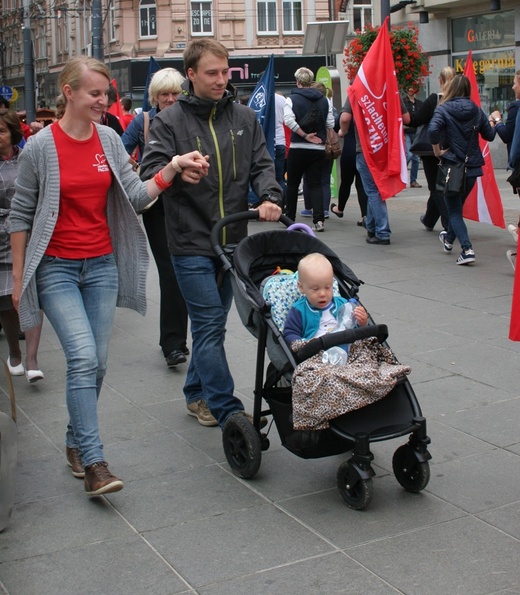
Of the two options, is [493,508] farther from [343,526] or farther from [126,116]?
[126,116]

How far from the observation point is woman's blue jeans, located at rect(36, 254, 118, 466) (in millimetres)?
4496

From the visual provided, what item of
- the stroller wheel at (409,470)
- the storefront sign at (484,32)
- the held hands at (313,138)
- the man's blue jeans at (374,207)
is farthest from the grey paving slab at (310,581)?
the storefront sign at (484,32)

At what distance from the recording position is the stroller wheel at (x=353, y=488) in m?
4.23

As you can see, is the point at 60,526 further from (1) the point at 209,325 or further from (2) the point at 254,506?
(1) the point at 209,325

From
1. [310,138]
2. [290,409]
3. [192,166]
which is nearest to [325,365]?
[290,409]

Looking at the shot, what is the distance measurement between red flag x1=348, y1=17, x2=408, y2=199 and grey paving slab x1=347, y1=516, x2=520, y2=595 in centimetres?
787

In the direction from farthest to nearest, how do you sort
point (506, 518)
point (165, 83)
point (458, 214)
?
point (458, 214) < point (165, 83) < point (506, 518)

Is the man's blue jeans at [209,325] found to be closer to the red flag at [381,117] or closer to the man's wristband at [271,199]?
the man's wristband at [271,199]

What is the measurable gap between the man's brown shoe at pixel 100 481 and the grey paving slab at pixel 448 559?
3.66 feet

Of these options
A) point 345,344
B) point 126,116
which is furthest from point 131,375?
point 126,116

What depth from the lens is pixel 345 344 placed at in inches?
176

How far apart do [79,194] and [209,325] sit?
3.26ft

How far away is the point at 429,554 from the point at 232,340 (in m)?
3.86

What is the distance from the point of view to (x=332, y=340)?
14.0ft
